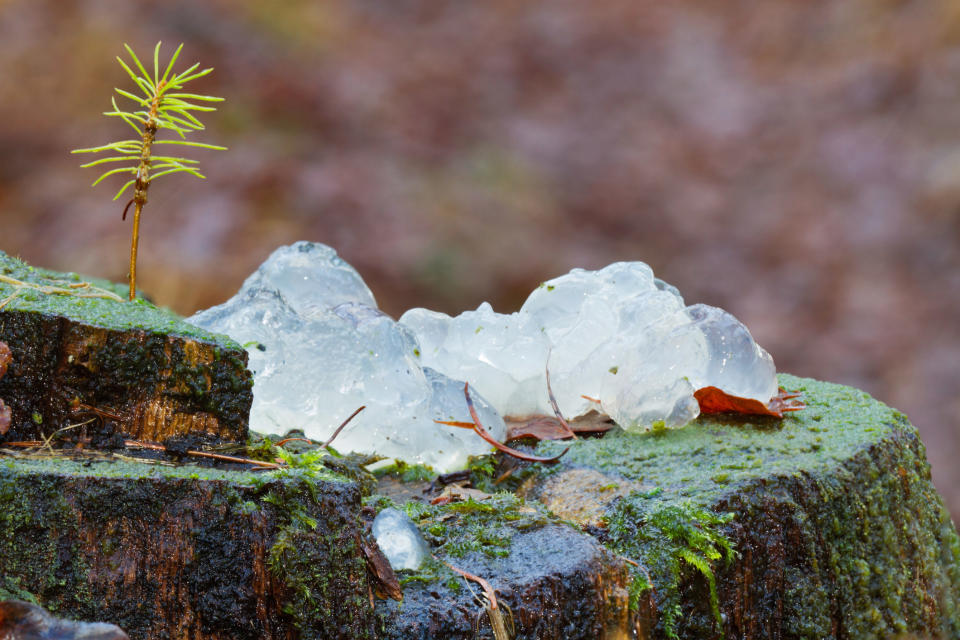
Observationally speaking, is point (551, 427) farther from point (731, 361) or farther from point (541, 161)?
point (541, 161)

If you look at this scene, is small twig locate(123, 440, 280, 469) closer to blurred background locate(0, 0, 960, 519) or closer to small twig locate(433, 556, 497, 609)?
small twig locate(433, 556, 497, 609)

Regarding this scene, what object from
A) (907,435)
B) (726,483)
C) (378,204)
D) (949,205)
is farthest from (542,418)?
(949,205)

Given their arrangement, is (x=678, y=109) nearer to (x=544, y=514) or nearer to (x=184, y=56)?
(x=184, y=56)

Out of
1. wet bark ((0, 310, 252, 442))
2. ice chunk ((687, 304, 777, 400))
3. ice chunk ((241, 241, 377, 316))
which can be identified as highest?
ice chunk ((241, 241, 377, 316))

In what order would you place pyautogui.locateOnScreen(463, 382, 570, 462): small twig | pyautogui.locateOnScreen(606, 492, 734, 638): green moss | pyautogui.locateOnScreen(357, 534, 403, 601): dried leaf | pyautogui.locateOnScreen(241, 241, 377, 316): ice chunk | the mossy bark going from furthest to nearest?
1. pyautogui.locateOnScreen(241, 241, 377, 316): ice chunk
2. pyautogui.locateOnScreen(463, 382, 570, 462): small twig
3. pyautogui.locateOnScreen(606, 492, 734, 638): green moss
4. pyautogui.locateOnScreen(357, 534, 403, 601): dried leaf
5. the mossy bark

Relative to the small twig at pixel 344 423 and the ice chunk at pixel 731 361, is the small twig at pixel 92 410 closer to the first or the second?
the small twig at pixel 344 423

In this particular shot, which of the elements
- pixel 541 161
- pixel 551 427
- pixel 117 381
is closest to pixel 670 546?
pixel 551 427

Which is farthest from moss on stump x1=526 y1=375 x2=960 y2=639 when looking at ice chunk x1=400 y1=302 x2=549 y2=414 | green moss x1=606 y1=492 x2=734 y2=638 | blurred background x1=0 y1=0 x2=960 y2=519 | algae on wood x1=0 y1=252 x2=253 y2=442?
blurred background x1=0 y1=0 x2=960 y2=519
